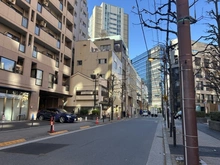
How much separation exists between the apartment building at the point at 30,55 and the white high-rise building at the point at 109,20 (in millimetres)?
86881

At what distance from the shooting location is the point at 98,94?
3678 cm

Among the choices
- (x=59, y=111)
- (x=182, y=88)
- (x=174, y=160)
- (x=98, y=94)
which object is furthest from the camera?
(x=98, y=94)

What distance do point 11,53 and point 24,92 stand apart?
4.72 meters

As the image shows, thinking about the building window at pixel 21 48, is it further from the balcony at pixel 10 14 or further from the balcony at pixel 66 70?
the balcony at pixel 66 70

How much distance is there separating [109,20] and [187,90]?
125 m

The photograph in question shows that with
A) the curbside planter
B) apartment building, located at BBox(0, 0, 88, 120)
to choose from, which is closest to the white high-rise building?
apartment building, located at BBox(0, 0, 88, 120)

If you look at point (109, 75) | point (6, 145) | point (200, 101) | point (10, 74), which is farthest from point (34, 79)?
point (200, 101)

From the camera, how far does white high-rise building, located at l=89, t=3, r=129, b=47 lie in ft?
392

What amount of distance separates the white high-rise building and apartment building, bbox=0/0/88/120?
8688cm

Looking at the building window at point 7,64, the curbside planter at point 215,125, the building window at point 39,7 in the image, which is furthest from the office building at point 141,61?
the building window at point 39,7

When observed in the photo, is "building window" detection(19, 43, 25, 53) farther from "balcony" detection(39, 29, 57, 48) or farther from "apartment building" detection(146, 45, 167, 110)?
"apartment building" detection(146, 45, 167, 110)

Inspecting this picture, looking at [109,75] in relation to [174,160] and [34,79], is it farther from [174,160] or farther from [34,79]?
[174,160]

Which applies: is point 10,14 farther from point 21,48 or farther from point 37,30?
point 37,30

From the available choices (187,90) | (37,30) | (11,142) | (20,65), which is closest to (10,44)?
(20,65)
